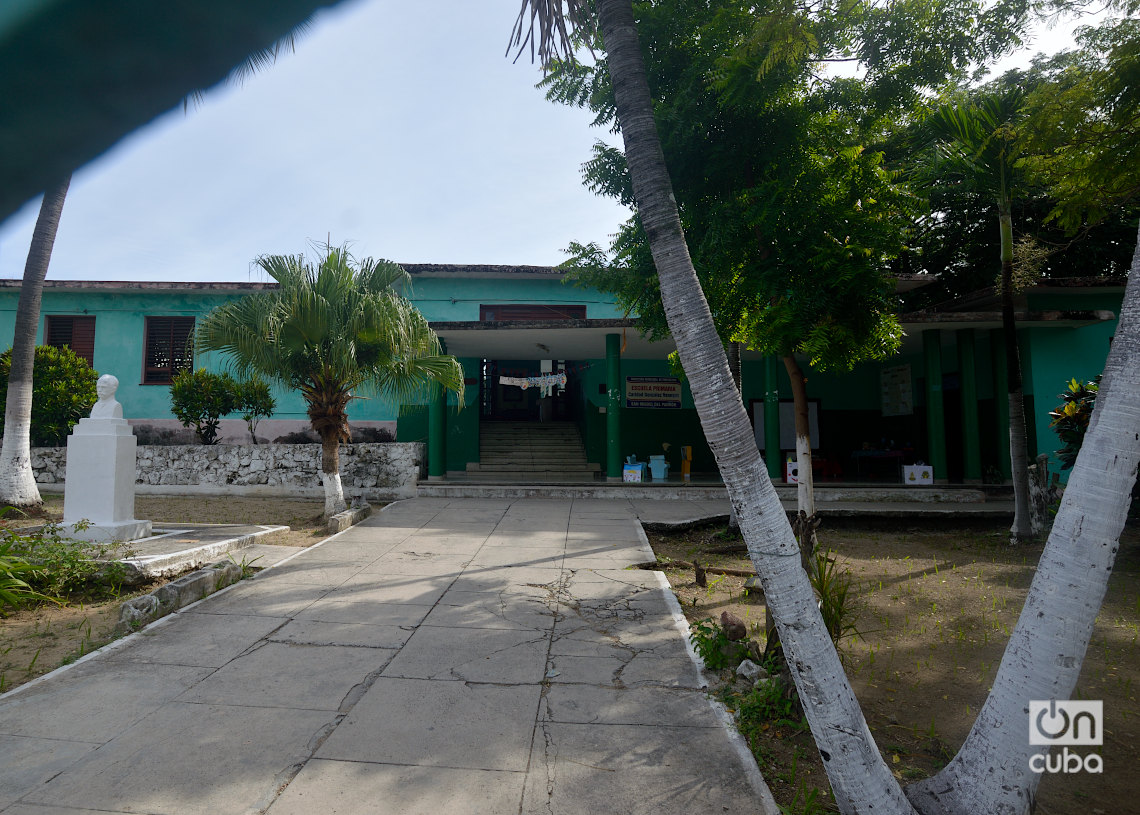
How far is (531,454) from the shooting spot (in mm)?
15633

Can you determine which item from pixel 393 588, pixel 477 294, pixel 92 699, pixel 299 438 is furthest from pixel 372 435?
pixel 92 699

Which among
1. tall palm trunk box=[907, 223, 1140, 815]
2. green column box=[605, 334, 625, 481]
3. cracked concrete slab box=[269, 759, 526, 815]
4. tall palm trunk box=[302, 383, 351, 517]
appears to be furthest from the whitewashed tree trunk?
tall palm trunk box=[907, 223, 1140, 815]

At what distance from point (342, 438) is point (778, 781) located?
26.7 ft

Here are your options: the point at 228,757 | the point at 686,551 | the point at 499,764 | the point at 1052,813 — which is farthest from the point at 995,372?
the point at 228,757

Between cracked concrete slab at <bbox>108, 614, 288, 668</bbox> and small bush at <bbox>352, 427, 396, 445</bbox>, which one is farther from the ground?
small bush at <bbox>352, 427, 396, 445</bbox>

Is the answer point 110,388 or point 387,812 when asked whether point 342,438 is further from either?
point 387,812

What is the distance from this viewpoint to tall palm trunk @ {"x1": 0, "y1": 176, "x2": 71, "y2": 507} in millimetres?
9344

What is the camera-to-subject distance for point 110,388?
718cm

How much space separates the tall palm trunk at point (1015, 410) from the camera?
7.99 metres

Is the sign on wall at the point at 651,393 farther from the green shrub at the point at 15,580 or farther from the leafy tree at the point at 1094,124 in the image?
the green shrub at the point at 15,580

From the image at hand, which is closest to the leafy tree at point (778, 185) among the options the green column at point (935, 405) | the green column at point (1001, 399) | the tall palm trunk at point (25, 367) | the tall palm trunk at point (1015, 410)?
the tall palm trunk at point (1015, 410)

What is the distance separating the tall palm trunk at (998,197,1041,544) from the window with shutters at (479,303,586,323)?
33.5 ft

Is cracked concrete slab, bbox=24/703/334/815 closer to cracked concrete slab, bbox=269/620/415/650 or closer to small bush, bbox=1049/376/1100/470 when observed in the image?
cracked concrete slab, bbox=269/620/415/650

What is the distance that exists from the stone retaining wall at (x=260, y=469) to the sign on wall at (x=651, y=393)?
18.8 feet
